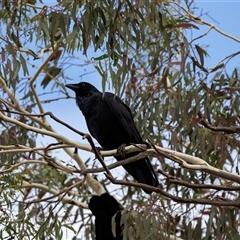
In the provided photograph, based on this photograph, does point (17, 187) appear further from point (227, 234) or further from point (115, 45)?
point (227, 234)

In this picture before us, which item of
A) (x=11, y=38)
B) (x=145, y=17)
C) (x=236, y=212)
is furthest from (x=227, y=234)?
(x=11, y=38)

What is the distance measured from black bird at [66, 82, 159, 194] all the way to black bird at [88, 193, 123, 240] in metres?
0.29

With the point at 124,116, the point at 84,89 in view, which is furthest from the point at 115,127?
the point at 84,89

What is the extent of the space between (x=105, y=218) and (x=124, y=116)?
0.65 metres

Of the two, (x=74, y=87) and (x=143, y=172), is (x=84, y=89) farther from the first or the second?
(x=143, y=172)

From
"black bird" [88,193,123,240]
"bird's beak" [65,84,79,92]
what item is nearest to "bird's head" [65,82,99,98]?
"bird's beak" [65,84,79,92]

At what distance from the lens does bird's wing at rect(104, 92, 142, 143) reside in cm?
405

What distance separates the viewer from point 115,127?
416 cm

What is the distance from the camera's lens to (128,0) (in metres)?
3.42

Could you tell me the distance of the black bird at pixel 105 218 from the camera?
13.8ft

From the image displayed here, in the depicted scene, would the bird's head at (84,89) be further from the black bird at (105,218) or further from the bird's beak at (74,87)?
the black bird at (105,218)

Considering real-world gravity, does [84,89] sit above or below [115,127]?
above

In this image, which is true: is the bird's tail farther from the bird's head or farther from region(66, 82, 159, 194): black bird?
the bird's head

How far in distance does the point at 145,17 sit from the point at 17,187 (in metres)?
1.18
